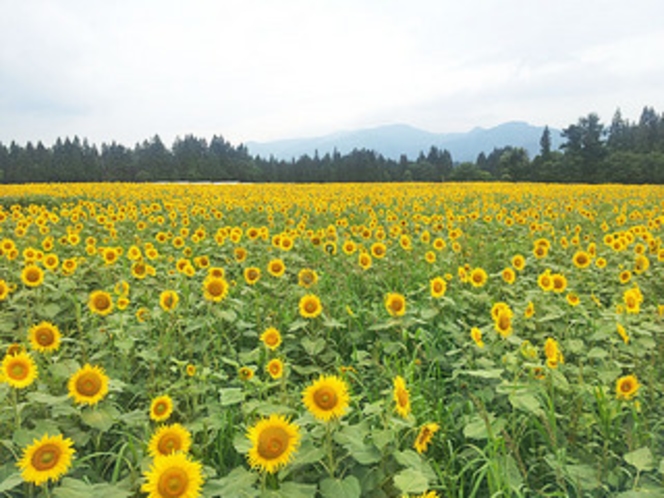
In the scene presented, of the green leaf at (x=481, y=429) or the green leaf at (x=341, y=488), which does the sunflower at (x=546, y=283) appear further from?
the green leaf at (x=341, y=488)

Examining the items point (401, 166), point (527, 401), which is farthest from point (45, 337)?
point (401, 166)

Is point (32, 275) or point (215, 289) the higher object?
point (32, 275)

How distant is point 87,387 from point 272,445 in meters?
0.95

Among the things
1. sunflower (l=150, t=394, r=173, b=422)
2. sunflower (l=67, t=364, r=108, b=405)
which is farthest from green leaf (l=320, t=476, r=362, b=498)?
sunflower (l=67, t=364, r=108, b=405)

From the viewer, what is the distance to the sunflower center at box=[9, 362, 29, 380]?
6.55 ft

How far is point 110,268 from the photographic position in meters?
4.86

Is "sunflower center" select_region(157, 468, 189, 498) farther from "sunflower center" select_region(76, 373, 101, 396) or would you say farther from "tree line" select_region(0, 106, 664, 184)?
"tree line" select_region(0, 106, 664, 184)

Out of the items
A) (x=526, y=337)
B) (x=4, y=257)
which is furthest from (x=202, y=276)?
(x=526, y=337)

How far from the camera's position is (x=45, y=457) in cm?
160

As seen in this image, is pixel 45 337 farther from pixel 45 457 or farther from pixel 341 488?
pixel 341 488

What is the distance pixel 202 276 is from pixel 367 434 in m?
3.27

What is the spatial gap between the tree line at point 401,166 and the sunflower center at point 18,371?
42.4 metres

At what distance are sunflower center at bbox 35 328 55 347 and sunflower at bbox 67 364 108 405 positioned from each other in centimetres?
56

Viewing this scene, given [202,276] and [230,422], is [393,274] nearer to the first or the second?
[202,276]
